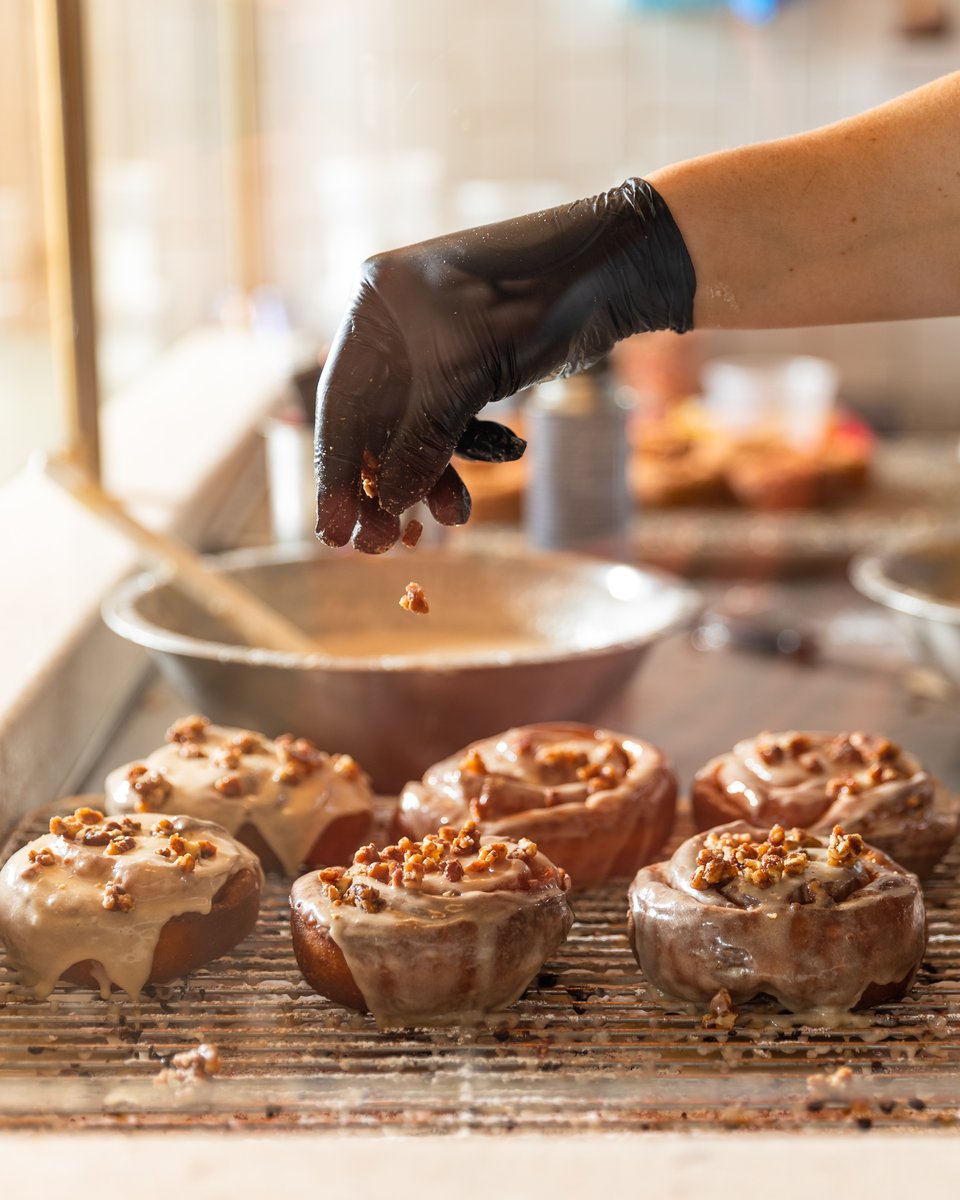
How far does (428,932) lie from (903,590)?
1043 millimetres

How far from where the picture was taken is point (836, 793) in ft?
4.39

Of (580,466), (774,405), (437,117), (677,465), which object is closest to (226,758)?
(580,466)

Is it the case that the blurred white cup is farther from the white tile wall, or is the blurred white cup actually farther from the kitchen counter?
the kitchen counter

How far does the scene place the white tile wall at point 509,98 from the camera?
5.15 m

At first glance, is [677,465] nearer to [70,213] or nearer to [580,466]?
[580,466]

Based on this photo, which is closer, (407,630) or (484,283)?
(484,283)

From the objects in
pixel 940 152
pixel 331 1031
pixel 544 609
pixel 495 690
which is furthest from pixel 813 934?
pixel 544 609

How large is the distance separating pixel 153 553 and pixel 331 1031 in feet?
2.74

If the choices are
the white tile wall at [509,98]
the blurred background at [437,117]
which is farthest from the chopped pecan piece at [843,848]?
the white tile wall at [509,98]

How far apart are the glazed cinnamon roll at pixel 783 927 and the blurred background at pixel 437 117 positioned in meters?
4.06

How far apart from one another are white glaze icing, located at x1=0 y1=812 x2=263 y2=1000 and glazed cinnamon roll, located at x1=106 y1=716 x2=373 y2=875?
142 mm

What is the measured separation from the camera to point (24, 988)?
112 cm

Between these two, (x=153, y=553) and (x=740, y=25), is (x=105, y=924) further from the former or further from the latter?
(x=740, y=25)

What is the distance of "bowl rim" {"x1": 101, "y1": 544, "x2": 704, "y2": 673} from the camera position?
1.51 m
